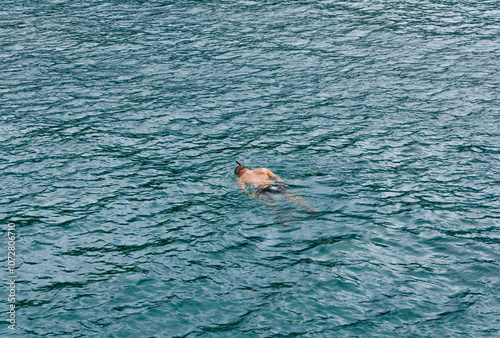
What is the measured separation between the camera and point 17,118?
2128 centimetres

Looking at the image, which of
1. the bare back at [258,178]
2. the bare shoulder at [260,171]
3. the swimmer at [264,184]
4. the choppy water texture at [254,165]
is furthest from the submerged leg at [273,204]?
the bare shoulder at [260,171]

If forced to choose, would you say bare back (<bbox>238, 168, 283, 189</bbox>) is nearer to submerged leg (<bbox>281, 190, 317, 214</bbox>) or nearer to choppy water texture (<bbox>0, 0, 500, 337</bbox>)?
choppy water texture (<bbox>0, 0, 500, 337</bbox>)

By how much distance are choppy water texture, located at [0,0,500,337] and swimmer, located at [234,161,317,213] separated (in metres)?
0.29

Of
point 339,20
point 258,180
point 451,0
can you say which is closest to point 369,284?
point 258,180

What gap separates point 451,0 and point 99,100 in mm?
21765

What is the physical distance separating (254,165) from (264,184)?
1966mm

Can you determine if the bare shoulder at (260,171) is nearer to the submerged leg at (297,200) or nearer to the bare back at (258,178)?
the bare back at (258,178)

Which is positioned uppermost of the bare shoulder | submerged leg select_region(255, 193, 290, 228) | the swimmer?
the bare shoulder

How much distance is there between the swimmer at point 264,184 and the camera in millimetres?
15398

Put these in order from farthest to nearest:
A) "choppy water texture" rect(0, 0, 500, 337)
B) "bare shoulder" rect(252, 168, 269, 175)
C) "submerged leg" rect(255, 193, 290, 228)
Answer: "bare shoulder" rect(252, 168, 269, 175) → "submerged leg" rect(255, 193, 290, 228) → "choppy water texture" rect(0, 0, 500, 337)

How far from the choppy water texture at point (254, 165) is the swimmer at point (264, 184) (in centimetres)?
29

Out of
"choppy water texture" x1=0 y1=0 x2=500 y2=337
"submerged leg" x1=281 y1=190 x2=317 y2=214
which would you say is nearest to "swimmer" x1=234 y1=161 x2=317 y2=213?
"submerged leg" x1=281 y1=190 x2=317 y2=214

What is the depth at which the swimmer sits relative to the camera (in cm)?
1540

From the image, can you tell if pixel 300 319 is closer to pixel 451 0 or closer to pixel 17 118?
pixel 17 118
